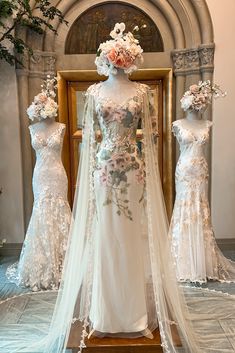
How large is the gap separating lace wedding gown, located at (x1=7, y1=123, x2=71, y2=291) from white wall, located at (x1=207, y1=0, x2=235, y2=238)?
73.5 inches

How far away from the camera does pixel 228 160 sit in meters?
4.44

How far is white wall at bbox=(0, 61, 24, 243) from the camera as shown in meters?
4.26

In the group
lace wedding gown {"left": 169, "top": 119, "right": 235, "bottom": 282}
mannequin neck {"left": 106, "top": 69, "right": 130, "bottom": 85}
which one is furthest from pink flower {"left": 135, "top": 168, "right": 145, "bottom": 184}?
lace wedding gown {"left": 169, "top": 119, "right": 235, "bottom": 282}

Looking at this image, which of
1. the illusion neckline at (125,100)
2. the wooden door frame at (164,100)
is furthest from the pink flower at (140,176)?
the wooden door frame at (164,100)

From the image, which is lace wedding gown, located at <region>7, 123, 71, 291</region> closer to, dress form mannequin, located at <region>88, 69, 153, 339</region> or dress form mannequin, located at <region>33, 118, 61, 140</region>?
dress form mannequin, located at <region>33, 118, 61, 140</region>

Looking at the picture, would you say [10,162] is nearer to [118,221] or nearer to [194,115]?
[194,115]

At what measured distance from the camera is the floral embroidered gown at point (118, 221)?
2.17 meters

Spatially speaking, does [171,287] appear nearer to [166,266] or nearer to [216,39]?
[166,266]

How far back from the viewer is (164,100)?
454 centimetres

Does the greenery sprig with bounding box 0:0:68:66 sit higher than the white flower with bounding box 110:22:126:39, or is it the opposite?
the greenery sprig with bounding box 0:0:68:66

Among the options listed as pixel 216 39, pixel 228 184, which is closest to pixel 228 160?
pixel 228 184

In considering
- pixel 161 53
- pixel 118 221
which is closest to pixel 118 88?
pixel 118 221

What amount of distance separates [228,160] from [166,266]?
2.43 metres

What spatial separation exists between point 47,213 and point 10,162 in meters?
1.14
